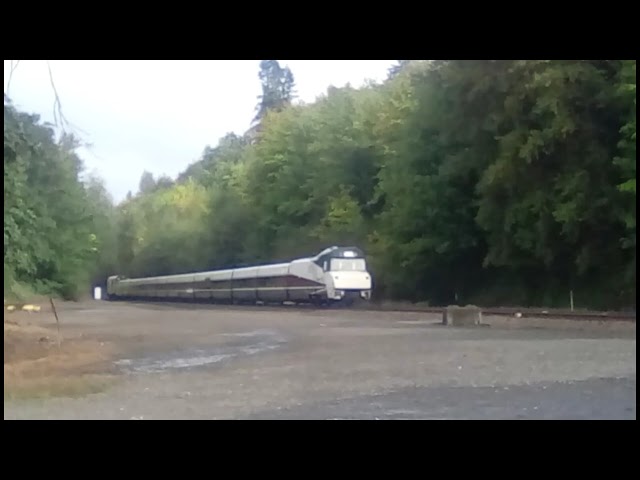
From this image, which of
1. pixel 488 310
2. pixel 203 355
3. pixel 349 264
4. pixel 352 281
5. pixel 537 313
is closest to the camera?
pixel 203 355

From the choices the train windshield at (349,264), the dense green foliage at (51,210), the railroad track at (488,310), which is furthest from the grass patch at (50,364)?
the train windshield at (349,264)

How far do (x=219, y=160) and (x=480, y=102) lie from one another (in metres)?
9.44

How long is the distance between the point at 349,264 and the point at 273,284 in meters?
1.57

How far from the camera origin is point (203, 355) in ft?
31.1

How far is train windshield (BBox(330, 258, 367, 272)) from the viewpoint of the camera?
46.5 feet

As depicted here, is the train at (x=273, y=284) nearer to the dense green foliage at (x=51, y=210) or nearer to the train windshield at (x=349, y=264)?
the train windshield at (x=349, y=264)

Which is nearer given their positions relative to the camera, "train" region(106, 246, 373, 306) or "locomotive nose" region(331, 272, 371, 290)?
"train" region(106, 246, 373, 306)

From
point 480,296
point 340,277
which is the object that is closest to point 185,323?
point 340,277

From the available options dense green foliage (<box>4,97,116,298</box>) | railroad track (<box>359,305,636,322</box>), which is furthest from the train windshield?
dense green foliage (<box>4,97,116,298</box>)

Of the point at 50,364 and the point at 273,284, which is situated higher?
the point at 273,284

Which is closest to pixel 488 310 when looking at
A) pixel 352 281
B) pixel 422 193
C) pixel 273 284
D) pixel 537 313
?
pixel 537 313

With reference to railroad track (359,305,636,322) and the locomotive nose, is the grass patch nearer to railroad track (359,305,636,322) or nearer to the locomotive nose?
the locomotive nose

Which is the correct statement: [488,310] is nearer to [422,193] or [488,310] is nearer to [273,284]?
[422,193]

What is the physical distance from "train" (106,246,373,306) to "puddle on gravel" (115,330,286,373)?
149cm
